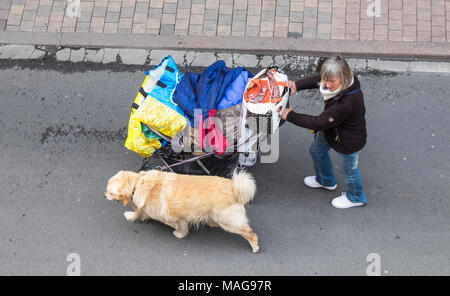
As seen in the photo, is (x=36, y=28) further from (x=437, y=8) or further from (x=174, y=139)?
(x=437, y=8)

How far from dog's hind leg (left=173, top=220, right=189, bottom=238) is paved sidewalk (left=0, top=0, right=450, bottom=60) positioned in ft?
9.06

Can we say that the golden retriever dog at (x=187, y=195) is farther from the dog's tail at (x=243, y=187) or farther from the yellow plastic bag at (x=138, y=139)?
the yellow plastic bag at (x=138, y=139)

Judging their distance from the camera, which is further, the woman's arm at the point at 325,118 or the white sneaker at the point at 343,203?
the white sneaker at the point at 343,203

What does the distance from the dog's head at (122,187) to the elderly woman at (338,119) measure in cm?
163

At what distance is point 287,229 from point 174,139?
1708 mm

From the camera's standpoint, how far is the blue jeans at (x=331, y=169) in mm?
4852

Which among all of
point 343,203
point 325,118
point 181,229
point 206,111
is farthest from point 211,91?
point 343,203

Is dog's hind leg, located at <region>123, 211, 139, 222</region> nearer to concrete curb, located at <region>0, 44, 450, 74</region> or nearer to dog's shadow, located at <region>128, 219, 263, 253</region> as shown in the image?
dog's shadow, located at <region>128, 219, 263, 253</region>

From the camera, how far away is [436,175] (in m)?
5.60

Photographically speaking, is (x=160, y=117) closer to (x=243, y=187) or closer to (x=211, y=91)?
(x=211, y=91)

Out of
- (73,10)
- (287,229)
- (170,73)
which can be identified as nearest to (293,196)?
(287,229)

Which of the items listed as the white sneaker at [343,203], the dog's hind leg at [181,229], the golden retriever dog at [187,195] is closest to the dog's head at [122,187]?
the golden retriever dog at [187,195]

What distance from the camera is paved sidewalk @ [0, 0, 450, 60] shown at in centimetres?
657

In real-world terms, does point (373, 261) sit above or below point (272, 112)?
below
